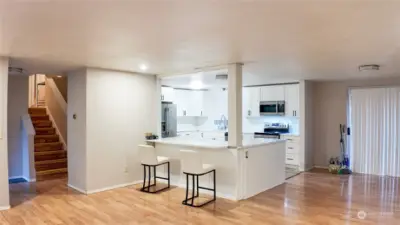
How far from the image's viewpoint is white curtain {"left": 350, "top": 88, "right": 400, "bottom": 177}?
6.71 meters

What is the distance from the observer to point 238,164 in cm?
494

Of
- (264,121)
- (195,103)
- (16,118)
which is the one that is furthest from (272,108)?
(16,118)

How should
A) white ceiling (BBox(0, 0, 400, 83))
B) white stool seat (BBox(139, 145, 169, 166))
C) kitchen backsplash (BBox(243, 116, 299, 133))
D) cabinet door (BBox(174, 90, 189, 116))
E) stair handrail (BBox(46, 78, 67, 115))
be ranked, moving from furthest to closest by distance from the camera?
cabinet door (BBox(174, 90, 189, 116))
stair handrail (BBox(46, 78, 67, 115))
kitchen backsplash (BBox(243, 116, 299, 133))
white stool seat (BBox(139, 145, 169, 166))
white ceiling (BBox(0, 0, 400, 83))

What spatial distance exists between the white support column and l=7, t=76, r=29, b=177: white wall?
4.93 meters

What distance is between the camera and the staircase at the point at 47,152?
709cm

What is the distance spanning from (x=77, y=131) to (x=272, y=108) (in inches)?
198

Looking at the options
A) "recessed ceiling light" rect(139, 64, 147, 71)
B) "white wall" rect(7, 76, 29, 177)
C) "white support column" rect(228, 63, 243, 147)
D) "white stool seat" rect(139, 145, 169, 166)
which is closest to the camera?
"white support column" rect(228, 63, 243, 147)

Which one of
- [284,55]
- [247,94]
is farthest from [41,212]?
[247,94]

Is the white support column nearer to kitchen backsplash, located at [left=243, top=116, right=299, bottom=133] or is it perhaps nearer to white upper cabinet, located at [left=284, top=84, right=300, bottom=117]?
white upper cabinet, located at [left=284, top=84, right=300, bottom=117]

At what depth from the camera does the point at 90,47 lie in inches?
144

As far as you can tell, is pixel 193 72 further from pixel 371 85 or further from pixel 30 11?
pixel 371 85

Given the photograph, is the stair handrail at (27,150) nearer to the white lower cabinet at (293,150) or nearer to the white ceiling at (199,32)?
the white ceiling at (199,32)

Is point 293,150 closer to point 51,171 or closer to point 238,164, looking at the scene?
point 238,164

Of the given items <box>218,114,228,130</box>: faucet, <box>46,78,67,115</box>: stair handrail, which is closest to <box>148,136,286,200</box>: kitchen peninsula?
<box>218,114,228,130</box>: faucet
